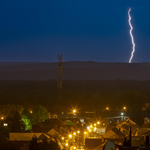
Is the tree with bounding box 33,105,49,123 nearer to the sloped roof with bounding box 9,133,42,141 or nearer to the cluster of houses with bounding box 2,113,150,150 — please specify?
the cluster of houses with bounding box 2,113,150,150

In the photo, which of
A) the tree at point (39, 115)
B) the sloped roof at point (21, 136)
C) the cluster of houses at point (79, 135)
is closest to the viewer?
the cluster of houses at point (79, 135)

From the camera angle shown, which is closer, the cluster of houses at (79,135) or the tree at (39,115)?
the cluster of houses at (79,135)

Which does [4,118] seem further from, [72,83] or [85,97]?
[72,83]

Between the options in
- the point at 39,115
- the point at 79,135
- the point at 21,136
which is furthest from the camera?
the point at 39,115

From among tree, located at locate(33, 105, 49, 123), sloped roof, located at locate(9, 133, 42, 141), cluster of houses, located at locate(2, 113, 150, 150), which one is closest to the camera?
cluster of houses, located at locate(2, 113, 150, 150)

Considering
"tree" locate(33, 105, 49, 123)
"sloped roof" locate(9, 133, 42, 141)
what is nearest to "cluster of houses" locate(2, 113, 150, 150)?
"sloped roof" locate(9, 133, 42, 141)

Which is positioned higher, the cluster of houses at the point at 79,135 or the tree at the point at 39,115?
the tree at the point at 39,115

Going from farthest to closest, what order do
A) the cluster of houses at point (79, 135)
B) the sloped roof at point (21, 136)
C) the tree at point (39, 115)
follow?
the tree at point (39, 115)
the sloped roof at point (21, 136)
the cluster of houses at point (79, 135)

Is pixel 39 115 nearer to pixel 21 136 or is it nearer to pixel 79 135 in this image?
pixel 79 135

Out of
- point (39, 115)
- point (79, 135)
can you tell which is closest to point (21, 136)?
point (79, 135)

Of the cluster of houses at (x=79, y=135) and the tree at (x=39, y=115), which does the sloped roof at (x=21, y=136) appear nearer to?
the cluster of houses at (x=79, y=135)

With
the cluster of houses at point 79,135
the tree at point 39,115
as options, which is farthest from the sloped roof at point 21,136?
the tree at point 39,115

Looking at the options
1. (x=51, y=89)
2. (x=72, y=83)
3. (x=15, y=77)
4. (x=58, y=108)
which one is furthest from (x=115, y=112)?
(x=15, y=77)
